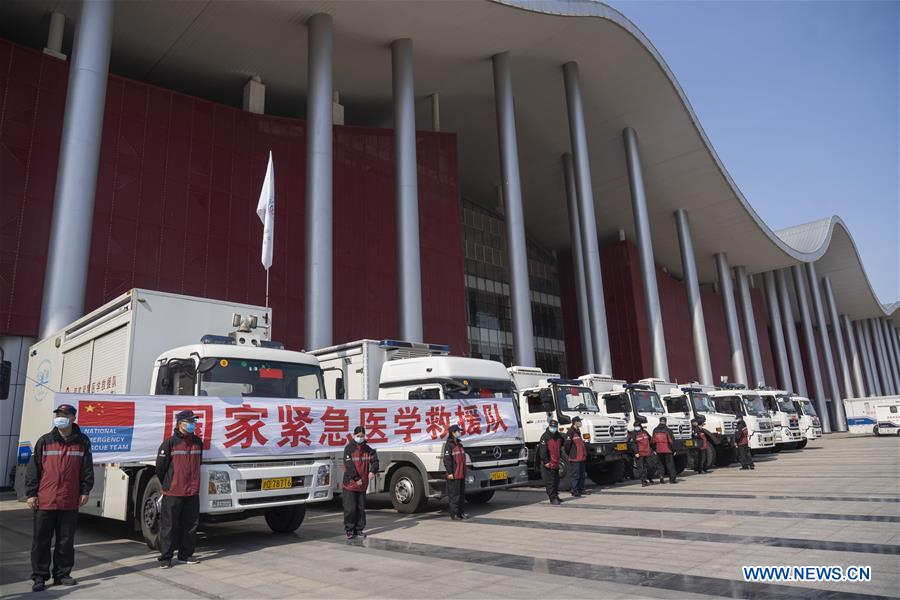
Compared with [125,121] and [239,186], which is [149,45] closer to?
[125,121]

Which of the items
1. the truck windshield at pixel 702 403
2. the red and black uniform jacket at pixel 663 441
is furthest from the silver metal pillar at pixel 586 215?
the red and black uniform jacket at pixel 663 441

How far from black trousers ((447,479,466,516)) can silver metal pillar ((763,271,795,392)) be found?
184ft

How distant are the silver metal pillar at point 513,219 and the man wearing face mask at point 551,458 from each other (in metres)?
14.6

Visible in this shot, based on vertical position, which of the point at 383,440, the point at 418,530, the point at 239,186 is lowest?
the point at 418,530

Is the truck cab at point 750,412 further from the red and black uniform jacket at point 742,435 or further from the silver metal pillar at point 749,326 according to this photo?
the silver metal pillar at point 749,326

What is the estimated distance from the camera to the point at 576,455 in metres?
13.4

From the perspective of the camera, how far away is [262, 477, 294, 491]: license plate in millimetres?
Result: 8172

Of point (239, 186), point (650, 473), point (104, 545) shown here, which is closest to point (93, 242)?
point (239, 186)

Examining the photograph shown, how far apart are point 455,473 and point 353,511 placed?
230 centimetres

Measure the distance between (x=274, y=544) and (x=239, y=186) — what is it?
19.1m

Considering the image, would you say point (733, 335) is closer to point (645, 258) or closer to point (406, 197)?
point (645, 258)

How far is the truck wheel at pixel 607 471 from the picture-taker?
1659 cm

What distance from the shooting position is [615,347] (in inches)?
1884

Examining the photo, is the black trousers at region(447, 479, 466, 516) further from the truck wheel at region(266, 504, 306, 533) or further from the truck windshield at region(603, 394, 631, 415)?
the truck windshield at region(603, 394, 631, 415)
